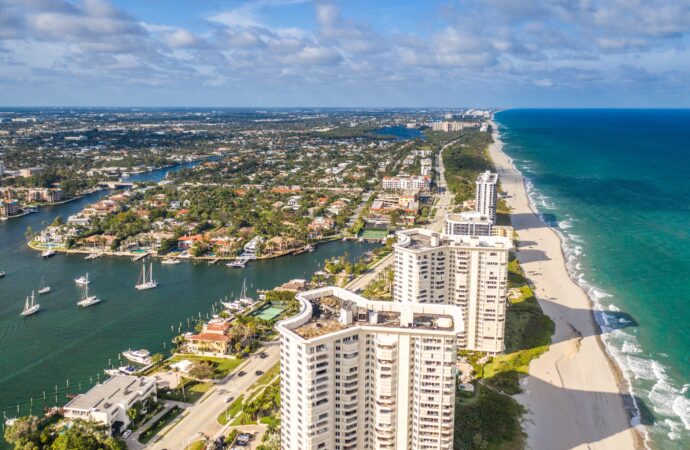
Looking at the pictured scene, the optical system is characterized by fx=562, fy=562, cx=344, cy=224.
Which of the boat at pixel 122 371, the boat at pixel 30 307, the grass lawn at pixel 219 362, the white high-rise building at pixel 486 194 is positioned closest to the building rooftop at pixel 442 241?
the grass lawn at pixel 219 362

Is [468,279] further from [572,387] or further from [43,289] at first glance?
[43,289]

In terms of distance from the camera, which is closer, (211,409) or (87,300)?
(211,409)

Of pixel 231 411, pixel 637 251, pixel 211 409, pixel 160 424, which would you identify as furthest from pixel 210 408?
pixel 637 251

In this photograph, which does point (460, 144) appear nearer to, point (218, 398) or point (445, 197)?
point (445, 197)

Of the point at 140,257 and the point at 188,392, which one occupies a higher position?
the point at 140,257

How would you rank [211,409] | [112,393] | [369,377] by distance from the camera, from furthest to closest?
[211,409] < [112,393] < [369,377]

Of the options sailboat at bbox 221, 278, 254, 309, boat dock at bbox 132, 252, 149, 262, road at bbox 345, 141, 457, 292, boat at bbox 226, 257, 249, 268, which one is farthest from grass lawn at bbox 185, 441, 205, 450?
boat dock at bbox 132, 252, 149, 262

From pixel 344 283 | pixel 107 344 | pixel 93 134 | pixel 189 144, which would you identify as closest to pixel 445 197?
pixel 344 283
